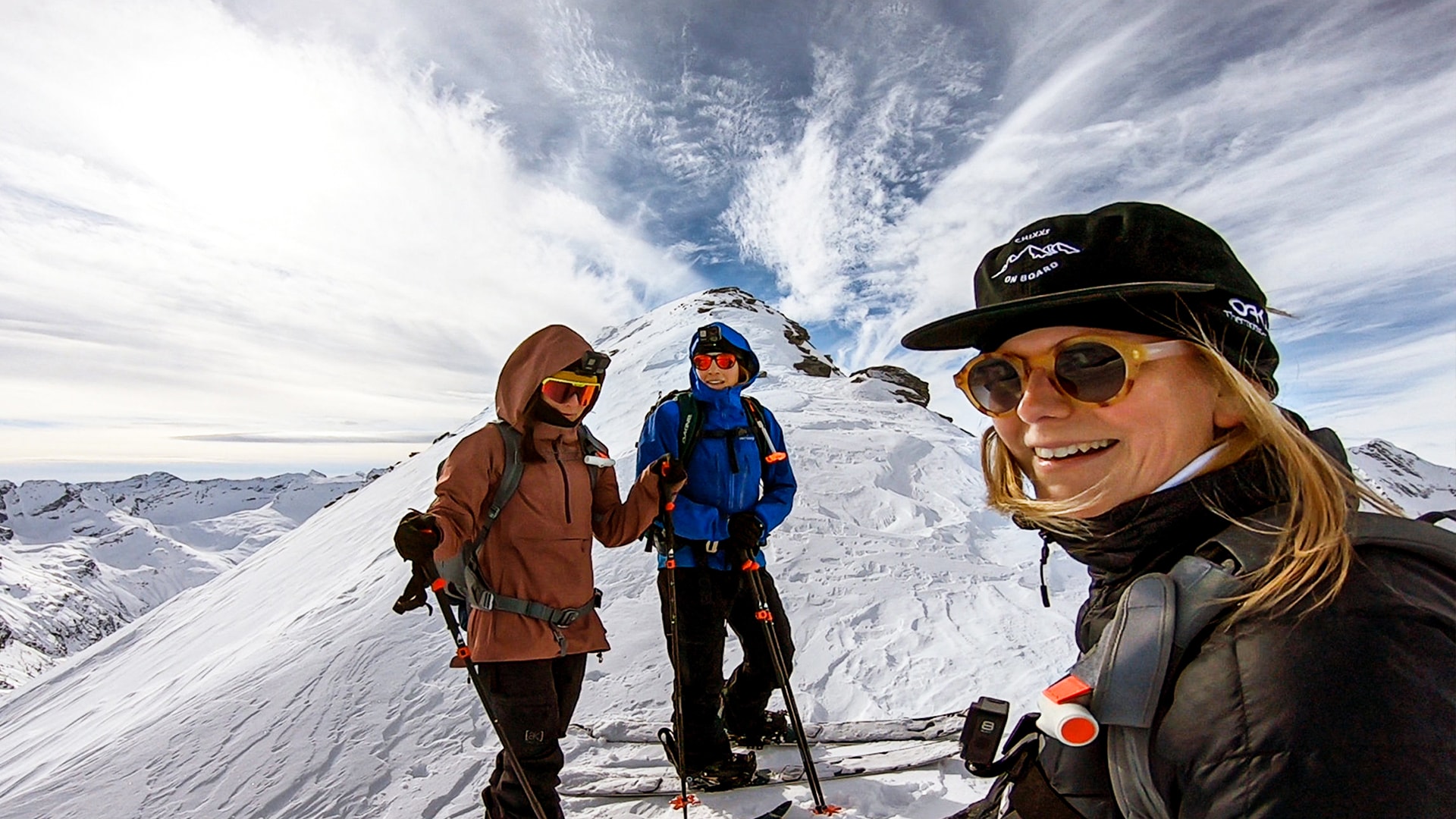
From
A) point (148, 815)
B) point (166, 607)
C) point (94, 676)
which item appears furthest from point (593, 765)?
point (166, 607)

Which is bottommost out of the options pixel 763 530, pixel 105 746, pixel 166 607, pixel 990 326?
pixel 166 607

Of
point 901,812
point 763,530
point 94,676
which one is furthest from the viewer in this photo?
point 94,676

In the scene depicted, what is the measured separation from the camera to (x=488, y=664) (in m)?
3.48

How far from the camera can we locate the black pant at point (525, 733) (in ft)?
11.2

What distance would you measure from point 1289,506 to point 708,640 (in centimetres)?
354

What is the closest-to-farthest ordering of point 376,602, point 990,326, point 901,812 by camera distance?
point 990,326
point 901,812
point 376,602

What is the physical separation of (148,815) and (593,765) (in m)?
3.11

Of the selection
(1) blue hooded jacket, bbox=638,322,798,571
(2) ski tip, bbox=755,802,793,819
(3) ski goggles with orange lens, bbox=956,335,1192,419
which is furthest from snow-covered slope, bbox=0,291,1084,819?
(3) ski goggles with orange lens, bbox=956,335,1192,419

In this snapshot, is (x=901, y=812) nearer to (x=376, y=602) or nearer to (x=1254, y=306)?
(x=1254, y=306)

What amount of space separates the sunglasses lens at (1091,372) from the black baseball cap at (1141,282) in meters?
0.06

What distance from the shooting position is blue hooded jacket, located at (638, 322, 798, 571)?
433 cm

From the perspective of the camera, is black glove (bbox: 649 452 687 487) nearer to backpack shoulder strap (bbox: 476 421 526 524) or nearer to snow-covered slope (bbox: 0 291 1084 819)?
backpack shoulder strap (bbox: 476 421 526 524)

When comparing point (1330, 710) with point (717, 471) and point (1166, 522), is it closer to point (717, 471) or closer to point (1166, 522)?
point (1166, 522)

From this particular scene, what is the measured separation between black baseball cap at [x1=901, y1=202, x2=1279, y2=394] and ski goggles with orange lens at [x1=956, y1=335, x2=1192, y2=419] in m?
0.05
